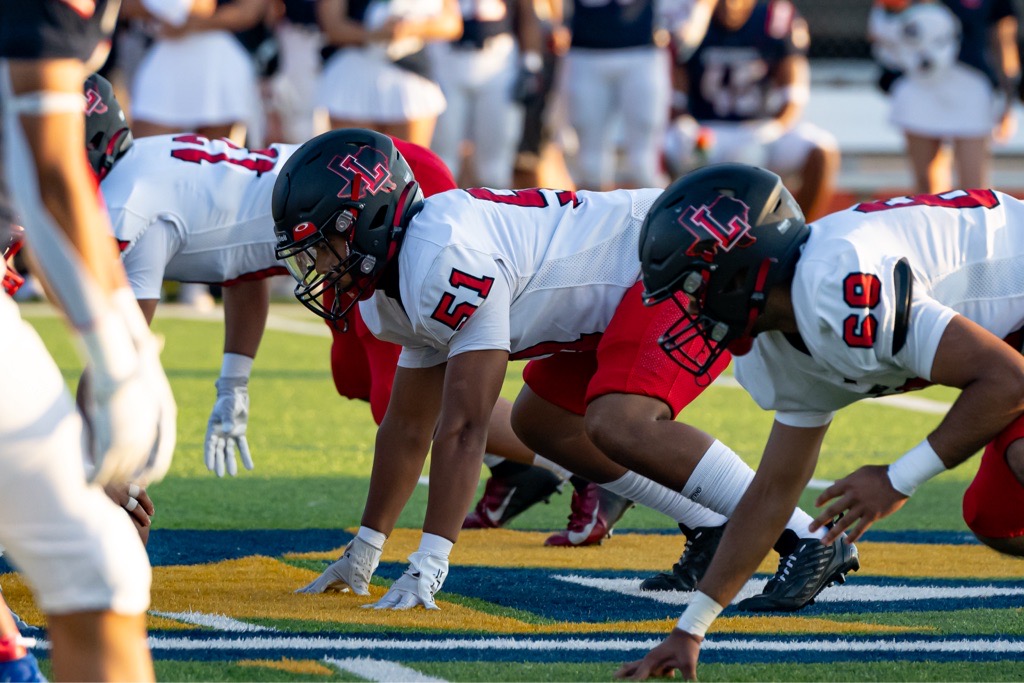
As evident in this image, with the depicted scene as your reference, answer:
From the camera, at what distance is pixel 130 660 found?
2123mm

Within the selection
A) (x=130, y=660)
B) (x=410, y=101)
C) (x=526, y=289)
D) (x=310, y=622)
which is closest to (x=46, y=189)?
(x=130, y=660)

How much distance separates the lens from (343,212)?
3531 mm

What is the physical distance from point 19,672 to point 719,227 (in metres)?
1.48

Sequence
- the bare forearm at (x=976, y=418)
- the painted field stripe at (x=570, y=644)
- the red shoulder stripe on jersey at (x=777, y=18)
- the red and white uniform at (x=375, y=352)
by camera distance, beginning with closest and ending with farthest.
Answer: 1. the bare forearm at (x=976, y=418)
2. the painted field stripe at (x=570, y=644)
3. the red and white uniform at (x=375, y=352)
4. the red shoulder stripe on jersey at (x=777, y=18)

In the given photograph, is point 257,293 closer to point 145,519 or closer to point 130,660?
point 145,519

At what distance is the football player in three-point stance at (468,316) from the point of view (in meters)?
3.51

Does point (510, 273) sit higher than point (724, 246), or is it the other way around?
point (724, 246)

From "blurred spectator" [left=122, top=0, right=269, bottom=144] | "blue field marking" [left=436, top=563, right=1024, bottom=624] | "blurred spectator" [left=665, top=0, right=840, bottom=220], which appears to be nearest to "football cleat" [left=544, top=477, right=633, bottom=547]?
"blue field marking" [left=436, top=563, right=1024, bottom=624]

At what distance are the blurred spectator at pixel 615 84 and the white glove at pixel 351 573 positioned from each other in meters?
6.42

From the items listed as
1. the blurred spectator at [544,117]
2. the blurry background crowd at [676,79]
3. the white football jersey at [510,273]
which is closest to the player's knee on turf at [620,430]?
the white football jersey at [510,273]

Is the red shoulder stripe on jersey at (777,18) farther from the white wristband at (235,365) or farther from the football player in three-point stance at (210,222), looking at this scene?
the white wristband at (235,365)

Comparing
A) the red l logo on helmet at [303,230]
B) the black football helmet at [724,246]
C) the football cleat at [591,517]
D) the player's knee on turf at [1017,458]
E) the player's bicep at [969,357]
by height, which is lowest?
the football cleat at [591,517]

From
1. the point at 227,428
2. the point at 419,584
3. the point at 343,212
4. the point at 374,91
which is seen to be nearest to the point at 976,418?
the point at 419,584

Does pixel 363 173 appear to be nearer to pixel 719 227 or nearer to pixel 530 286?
pixel 530 286
